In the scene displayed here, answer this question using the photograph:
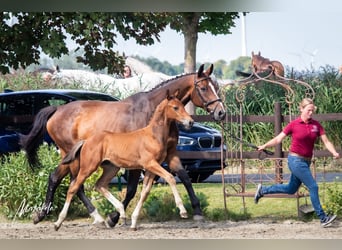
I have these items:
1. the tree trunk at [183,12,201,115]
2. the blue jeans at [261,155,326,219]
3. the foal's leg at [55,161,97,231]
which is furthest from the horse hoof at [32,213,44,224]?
the tree trunk at [183,12,201,115]

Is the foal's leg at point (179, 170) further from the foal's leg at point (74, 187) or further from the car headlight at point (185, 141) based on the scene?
the car headlight at point (185, 141)

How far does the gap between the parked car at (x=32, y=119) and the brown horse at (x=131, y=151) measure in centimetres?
160

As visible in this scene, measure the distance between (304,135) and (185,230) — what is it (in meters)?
1.52

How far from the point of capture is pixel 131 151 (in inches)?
359

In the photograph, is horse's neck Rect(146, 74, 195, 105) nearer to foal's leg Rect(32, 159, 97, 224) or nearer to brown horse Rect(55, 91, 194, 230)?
brown horse Rect(55, 91, 194, 230)

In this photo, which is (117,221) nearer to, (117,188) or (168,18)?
(117,188)

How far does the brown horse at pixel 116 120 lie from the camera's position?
929 centimetres

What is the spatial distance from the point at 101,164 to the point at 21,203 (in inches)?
45.4

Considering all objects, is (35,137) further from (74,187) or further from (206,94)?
(206,94)

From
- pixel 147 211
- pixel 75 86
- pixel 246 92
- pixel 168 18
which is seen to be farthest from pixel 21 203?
pixel 246 92

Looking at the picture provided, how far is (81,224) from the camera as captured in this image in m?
9.78

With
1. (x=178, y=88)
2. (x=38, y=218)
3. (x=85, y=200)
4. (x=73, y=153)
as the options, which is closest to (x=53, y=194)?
(x=38, y=218)

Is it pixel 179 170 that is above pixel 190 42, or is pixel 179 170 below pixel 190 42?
below

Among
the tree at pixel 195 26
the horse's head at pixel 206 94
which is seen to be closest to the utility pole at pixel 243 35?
the tree at pixel 195 26
